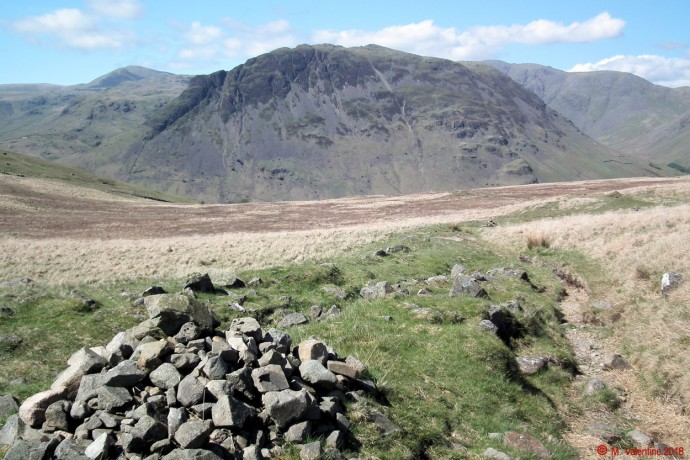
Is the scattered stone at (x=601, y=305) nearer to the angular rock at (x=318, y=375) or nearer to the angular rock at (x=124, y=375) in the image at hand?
the angular rock at (x=318, y=375)

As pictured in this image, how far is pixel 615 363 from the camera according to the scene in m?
14.3

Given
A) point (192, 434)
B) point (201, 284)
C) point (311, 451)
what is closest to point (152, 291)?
point (201, 284)

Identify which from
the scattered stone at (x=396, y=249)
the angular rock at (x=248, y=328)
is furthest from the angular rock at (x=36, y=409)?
the scattered stone at (x=396, y=249)

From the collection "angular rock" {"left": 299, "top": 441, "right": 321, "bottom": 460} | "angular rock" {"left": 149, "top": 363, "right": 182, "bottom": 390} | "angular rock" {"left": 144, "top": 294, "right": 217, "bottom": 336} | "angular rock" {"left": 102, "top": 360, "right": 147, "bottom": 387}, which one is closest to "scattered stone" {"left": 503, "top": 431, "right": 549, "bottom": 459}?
"angular rock" {"left": 299, "top": 441, "right": 321, "bottom": 460}

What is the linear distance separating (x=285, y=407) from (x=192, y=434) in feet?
5.20

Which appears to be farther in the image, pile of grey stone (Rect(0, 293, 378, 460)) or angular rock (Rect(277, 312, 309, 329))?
angular rock (Rect(277, 312, 309, 329))

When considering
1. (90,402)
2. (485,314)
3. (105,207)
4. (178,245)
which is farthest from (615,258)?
(105,207)

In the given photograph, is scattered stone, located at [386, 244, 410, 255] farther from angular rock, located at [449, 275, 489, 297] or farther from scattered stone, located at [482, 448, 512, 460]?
scattered stone, located at [482, 448, 512, 460]

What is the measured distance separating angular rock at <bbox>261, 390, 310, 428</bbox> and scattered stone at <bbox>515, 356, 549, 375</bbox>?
7.95 meters

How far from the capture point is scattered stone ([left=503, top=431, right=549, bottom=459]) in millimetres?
9328

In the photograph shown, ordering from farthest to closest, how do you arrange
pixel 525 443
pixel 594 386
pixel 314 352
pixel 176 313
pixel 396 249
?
pixel 396 249 < pixel 594 386 < pixel 176 313 < pixel 314 352 < pixel 525 443

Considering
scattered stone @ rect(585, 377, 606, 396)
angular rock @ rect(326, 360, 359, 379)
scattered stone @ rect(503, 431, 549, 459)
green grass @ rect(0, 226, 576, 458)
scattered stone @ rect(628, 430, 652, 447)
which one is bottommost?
scattered stone @ rect(628, 430, 652, 447)

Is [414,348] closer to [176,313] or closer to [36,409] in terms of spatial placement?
→ [176,313]

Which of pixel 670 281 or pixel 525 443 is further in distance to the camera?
pixel 670 281
